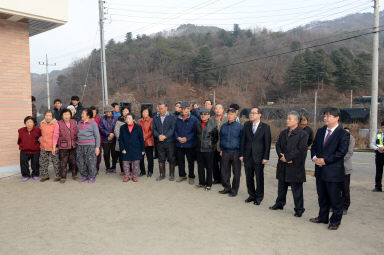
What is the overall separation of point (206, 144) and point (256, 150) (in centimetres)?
126

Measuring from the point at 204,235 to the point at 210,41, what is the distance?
84.1 metres

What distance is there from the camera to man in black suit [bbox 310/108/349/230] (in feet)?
14.3

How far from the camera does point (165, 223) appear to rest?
14.7 feet

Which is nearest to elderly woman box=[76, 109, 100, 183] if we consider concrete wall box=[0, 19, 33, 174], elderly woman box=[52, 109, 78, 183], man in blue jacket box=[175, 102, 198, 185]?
elderly woman box=[52, 109, 78, 183]

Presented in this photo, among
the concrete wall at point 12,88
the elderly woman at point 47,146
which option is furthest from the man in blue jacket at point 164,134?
the concrete wall at point 12,88

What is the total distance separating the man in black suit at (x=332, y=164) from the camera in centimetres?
435

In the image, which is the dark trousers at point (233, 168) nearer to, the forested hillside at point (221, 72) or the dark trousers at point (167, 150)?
the dark trousers at point (167, 150)

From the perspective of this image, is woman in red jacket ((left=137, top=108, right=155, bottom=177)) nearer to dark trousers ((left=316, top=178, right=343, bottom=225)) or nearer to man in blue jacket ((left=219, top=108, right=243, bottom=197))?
man in blue jacket ((left=219, top=108, right=243, bottom=197))

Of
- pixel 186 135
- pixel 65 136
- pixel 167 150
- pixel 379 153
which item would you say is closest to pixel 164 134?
pixel 167 150

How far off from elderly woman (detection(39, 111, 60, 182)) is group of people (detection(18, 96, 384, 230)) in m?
0.02

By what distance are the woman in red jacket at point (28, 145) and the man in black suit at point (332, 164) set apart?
20.3 feet

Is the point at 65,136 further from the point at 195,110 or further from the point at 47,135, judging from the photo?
the point at 195,110

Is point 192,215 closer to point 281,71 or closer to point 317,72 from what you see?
point 317,72

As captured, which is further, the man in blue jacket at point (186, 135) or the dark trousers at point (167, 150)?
the dark trousers at point (167, 150)
